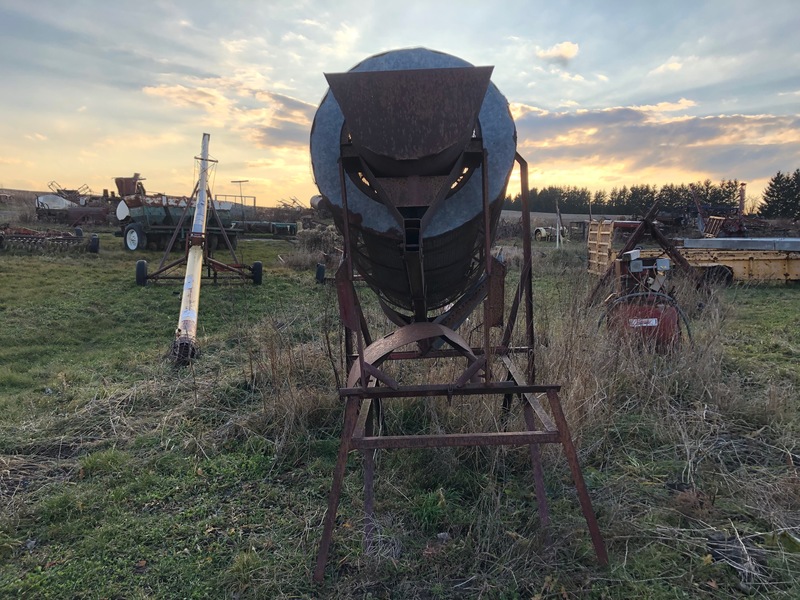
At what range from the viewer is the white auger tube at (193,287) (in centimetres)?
605

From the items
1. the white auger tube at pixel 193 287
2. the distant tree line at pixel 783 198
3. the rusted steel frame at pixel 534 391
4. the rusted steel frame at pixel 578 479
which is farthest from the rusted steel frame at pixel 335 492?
the distant tree line at pixel 783 198

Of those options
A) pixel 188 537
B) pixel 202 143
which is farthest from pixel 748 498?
pixel 202 143

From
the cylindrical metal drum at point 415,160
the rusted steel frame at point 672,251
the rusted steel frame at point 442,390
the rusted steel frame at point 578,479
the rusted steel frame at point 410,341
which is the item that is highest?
the cylindrical metal drum at point 415,160

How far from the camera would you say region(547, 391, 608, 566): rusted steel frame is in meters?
2.55

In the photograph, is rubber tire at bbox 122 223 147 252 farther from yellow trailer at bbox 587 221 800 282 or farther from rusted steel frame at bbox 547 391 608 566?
rusted steel frame at bbox 547 391 608 566

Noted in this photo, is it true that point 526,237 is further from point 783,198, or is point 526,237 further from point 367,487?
point 783,198

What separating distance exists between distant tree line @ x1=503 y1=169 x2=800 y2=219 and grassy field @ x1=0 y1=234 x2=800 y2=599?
889 inches

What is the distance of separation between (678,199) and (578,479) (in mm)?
44061

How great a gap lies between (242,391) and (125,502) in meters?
1.71

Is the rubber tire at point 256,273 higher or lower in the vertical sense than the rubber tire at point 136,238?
lower

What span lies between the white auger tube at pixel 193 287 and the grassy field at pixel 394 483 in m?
0.25

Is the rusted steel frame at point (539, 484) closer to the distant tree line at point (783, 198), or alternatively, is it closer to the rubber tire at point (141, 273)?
the rubber tire at point (141, 273)

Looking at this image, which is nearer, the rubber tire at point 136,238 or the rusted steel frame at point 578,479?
the rusted steel frame at point 578,479

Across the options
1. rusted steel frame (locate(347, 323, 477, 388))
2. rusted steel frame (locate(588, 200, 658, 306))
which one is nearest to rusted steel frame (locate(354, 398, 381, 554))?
rusted steel frame (locate(347, 323, 477, 388))
